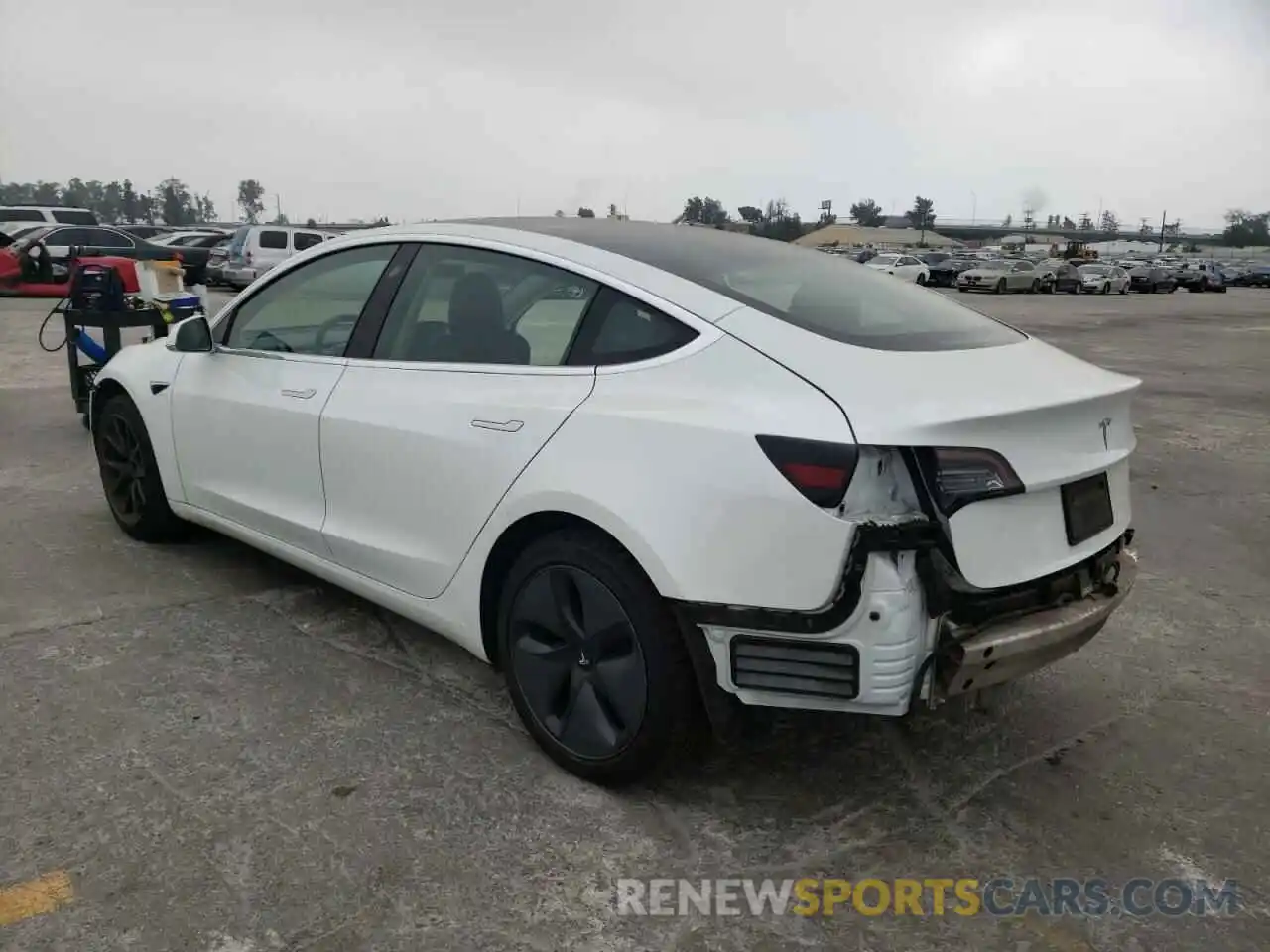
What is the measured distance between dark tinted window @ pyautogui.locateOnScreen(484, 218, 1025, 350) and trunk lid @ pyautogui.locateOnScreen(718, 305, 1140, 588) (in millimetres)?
121

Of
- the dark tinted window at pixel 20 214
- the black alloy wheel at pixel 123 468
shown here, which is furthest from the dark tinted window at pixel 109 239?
the black alloy wheel at pixel 123 468

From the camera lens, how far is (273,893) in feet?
7.97

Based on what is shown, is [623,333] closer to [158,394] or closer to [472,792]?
[472,792]

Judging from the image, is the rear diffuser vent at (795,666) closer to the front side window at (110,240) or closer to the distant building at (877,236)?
the front side window at (110,240)

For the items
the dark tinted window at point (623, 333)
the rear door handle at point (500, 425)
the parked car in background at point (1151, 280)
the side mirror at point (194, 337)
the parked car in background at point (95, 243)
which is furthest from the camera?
the parked car in background at point (1151, 280)

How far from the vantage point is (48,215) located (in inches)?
1183

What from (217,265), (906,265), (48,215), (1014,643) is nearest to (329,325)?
(1014,643)

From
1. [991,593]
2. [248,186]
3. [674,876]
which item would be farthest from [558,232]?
[248,186]

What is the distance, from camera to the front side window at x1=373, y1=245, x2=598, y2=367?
302cm

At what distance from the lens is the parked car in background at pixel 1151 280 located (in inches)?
1877

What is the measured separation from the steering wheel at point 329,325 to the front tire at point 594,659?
1268 mm

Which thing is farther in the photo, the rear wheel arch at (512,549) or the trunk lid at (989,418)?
the rear wheel arch at (512,549)

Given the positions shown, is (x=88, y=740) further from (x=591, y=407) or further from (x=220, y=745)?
(x=591, y=407)

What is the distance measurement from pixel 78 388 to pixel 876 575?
7.21 meters
